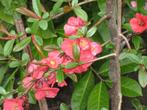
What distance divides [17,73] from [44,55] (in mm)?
308

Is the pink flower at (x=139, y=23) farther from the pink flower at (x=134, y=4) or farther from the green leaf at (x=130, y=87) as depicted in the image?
the green leaf at (x=130, y=87)

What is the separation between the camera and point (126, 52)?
4.54 feet

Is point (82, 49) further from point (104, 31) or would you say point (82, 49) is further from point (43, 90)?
point (104, 31)

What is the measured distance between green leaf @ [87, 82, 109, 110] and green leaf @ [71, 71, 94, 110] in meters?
0.04

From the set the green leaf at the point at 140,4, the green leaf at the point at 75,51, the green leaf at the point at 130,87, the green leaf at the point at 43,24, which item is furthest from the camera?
the green leaf at the point at 130,87

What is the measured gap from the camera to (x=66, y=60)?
1.31 metres

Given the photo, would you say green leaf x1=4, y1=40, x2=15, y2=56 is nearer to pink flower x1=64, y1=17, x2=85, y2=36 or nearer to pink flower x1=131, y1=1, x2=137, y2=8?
pink flower x1=64, y1=17, x2=85, y2=36

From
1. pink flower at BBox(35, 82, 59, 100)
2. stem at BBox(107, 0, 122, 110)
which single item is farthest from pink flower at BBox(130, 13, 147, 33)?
pink flower at BBox(35, 82, 59, 100)

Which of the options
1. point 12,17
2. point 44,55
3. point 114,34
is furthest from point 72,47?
point 12,17

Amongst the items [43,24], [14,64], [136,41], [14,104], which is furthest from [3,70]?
[136,41]

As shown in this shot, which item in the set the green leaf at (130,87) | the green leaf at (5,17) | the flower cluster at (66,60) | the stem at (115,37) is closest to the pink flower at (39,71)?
the flower cluster at (66,60)

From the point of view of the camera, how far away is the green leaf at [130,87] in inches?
63.5

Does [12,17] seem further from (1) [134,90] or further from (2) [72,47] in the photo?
(1) [134,90]

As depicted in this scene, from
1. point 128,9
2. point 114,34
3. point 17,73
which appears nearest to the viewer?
point 114,34
